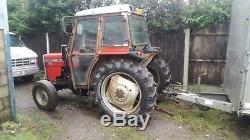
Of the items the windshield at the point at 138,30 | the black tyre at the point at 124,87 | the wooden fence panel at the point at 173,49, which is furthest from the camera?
the wooden fence panel at the point at 173,49

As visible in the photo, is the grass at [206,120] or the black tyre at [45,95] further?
the black tyre at [45,95]

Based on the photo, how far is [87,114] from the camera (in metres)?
5.74

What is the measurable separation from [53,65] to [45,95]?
2.89ft

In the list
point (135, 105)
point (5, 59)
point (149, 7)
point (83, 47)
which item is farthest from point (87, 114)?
point (149, 7)

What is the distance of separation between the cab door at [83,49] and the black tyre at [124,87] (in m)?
0.35

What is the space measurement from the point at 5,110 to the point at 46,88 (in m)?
1.06

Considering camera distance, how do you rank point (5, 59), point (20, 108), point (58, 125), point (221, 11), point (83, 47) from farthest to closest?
point (221, 11), point (20, 108), point (83, 47), point (58, 125), point (5, 59)

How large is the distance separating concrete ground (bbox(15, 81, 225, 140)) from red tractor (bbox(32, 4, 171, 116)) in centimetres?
33

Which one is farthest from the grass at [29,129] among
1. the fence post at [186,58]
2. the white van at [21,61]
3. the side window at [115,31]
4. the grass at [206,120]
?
the fence post at [186,58]

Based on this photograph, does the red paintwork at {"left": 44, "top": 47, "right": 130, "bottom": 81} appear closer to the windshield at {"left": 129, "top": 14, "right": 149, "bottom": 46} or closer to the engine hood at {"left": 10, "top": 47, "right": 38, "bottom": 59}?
the windshield at {"left": 129, "top": 14, "right": 149, "bottom": 46}

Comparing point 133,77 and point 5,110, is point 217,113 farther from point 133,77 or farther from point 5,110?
point 5,110

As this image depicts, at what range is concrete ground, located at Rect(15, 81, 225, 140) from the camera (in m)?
4.69

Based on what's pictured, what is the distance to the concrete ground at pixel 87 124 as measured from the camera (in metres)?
4.69

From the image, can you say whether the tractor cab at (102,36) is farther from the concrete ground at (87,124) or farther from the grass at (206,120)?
the grass at (206,120)
